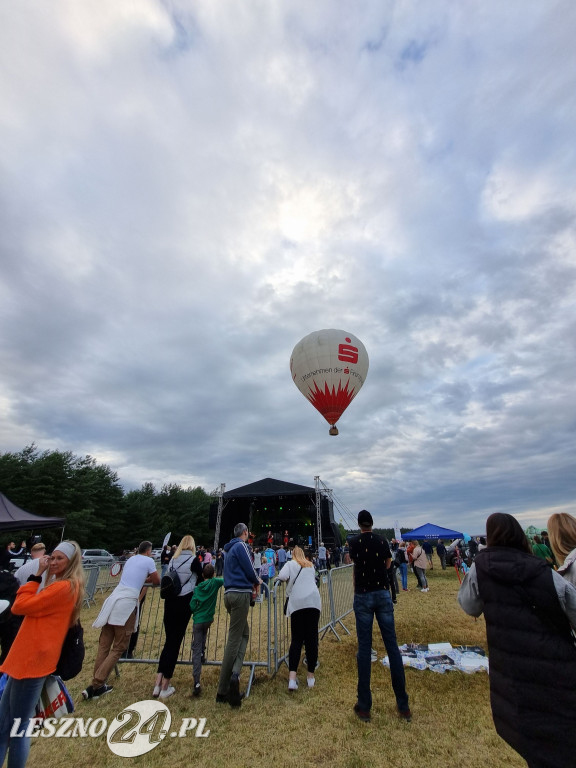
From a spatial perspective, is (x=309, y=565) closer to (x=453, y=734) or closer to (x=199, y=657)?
(x=199, y=657)

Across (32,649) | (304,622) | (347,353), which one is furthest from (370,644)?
(347,353)

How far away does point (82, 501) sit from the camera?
31391 millimetres

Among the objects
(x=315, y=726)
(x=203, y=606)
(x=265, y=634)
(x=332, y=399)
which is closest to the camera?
(x=315, y=726)

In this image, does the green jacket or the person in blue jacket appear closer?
the person in blue jacket

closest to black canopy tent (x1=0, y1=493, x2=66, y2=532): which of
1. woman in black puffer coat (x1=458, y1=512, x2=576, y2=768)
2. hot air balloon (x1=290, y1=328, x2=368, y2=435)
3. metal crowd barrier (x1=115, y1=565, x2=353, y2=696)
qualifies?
metal crowd barrier (x1=115, y1=565, x2=353, y2=696)

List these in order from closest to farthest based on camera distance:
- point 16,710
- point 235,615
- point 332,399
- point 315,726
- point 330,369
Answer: point 16,710 → point 315,726 → point 235,615 → point 330,369 → point 332,399

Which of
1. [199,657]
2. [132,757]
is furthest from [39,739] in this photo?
[199,657]

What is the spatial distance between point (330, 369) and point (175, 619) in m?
7.69

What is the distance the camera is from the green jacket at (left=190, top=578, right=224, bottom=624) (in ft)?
13.0

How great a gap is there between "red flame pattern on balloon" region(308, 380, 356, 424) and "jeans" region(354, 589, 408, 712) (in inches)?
299

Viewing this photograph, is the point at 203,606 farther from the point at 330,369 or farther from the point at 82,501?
the point at 82,501

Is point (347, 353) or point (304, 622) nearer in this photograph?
point (304, 622)

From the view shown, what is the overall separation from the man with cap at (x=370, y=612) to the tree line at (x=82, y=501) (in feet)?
79.1

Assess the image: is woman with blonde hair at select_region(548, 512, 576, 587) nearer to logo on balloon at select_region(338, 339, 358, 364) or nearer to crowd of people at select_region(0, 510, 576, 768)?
crowd of people at select_region(0, 510, 576, 768)
